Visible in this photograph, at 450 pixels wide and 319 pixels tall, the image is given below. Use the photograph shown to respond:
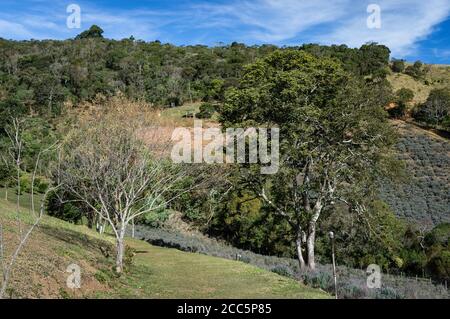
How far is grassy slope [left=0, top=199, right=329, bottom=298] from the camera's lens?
13.4m

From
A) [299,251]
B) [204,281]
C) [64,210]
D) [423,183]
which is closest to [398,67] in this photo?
[423,183]

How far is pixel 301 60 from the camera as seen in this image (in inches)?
1106

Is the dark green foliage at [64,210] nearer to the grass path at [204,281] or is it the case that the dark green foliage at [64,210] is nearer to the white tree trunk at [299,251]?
the grass path at [204,281]

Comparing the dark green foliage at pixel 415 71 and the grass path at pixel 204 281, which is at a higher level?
the dark green foliage at pixel 415 71

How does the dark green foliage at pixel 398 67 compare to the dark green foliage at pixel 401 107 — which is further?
the dark green foliage at pixel 398 67

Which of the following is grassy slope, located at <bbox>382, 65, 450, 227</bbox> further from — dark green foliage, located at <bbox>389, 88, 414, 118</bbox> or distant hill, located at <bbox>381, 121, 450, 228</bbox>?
dark green foliage, located at <bbox>389, 88, 414, 118</bbox>

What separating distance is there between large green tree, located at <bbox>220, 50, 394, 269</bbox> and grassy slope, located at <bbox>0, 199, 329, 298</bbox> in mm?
4533

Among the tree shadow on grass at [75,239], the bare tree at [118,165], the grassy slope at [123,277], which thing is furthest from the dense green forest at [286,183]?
the tree shadow on grass at [75,239]

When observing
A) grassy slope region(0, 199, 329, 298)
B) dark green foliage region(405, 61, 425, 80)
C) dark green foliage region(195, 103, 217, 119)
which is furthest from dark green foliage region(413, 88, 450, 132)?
grassy slope region(0, 199, 329, 298)

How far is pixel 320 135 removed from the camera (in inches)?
926

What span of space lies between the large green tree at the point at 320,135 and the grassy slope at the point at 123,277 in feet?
14.9

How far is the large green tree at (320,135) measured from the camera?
2270 centimetres
